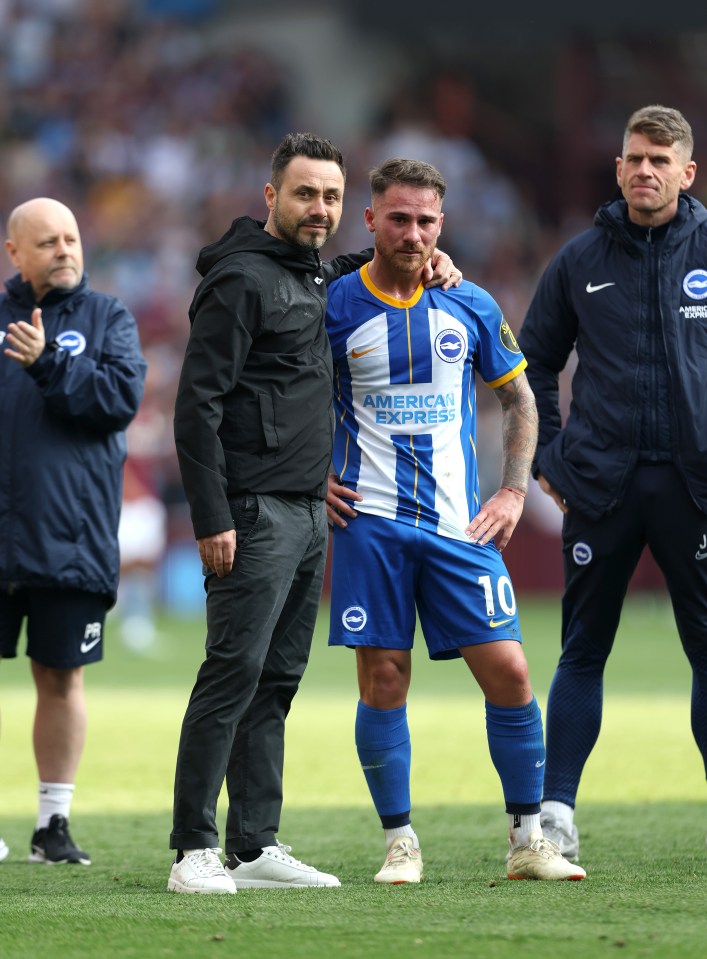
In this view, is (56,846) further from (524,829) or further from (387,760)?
(524,829)

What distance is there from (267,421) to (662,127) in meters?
1.68

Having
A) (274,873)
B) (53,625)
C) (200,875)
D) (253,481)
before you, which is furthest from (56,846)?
(253,481)

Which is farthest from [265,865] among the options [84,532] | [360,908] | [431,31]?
[431,31]

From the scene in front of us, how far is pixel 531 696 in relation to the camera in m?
4.98

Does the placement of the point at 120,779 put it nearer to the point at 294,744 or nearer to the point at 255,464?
the point at 294,744

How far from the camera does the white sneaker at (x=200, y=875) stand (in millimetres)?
4609

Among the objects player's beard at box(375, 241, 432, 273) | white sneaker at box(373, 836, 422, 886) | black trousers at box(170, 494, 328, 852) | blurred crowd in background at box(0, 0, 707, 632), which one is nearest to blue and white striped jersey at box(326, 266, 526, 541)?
player's beard at box(375, 241, 432, 273)

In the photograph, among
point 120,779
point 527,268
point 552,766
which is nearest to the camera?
point 552,766

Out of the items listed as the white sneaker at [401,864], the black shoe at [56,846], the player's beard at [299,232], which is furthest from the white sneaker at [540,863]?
the player's beard at [299,232]

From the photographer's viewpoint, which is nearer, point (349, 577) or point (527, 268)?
point (349, 577)

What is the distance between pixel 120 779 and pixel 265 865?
9.75 feet

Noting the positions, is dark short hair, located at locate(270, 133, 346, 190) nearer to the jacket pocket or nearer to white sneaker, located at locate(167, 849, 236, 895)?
the jacket pocket

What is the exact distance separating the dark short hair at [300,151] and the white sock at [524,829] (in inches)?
81.2

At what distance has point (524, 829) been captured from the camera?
5.00 meters
